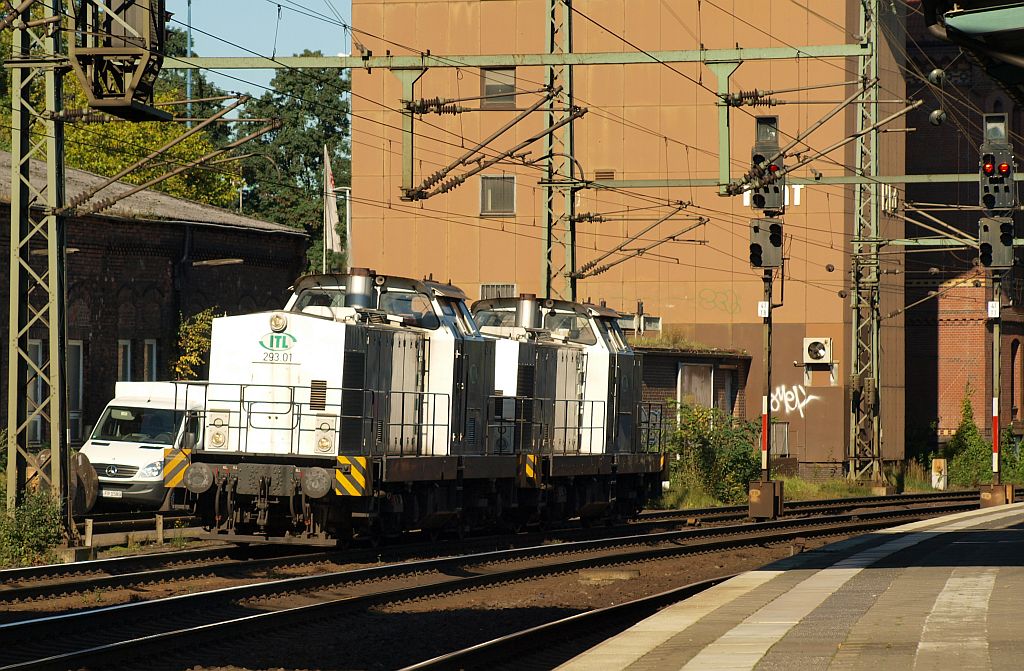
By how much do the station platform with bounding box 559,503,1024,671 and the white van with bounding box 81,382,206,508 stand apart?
10820 mm

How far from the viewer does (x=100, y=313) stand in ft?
102

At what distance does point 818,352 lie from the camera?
164 feet

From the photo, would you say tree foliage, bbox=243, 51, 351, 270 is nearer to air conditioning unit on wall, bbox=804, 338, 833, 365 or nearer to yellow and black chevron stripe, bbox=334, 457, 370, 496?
air conditioning unit on wall, bbox=804, 338, 833, 365

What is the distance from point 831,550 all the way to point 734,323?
1252 inches

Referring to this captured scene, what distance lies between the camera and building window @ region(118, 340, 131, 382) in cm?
3231

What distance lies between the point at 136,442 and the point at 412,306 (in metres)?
7.49

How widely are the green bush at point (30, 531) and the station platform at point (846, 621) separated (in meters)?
8.60

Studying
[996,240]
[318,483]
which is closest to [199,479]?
[318,483]

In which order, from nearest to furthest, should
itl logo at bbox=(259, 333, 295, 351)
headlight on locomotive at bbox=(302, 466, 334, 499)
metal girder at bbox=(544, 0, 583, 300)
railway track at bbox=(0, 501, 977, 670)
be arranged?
railway track at bbox=(0, 501, 977, 670) → headlight on locomotive at bbox=(302, 466, 334, 499) → itl logo at bbox=(259, 333, 295, 351) → metal girder at bbox=(544, 0, 583, 300)

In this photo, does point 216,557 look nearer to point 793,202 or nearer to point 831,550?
point 831,550

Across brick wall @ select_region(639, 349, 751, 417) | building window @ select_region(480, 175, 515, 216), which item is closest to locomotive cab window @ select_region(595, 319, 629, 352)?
brick wall @ select_region(639, 349, 751, 417)

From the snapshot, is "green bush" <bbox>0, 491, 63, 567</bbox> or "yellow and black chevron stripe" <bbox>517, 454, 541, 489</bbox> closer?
"green bush" <bbox>0, 491, 63, 567</bbox>

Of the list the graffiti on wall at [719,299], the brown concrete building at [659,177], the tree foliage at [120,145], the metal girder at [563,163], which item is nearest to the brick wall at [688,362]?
the brown concrete building at [659,177]

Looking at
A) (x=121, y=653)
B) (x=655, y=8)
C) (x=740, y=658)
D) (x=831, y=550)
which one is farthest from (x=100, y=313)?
(x=655, y=8)
